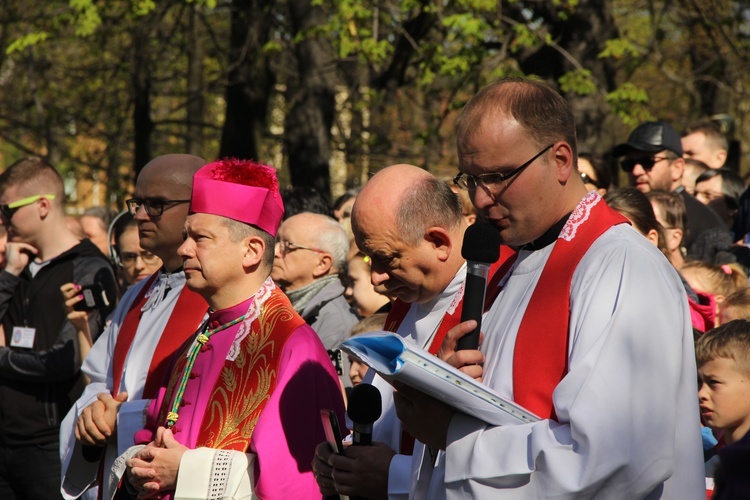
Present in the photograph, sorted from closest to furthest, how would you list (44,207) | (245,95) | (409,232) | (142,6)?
(409,232)
(44,207)
(142,6)
(245,95)

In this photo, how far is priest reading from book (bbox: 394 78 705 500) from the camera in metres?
2.41

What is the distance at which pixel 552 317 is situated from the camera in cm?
263

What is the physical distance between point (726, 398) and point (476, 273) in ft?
5.35

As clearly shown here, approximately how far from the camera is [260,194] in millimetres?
3955

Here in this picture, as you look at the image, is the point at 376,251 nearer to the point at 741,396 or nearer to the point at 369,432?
the point at 369,432

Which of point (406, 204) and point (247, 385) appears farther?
point (247, 385)

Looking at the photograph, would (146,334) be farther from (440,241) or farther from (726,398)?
(726,398)

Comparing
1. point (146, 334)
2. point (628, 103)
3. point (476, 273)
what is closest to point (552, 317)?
point (476, 273)

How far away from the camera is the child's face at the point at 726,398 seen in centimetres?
373

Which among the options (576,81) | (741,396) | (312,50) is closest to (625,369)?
(741,396)

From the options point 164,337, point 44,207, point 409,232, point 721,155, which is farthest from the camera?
point 721,155

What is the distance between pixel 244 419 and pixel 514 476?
4.81 ft

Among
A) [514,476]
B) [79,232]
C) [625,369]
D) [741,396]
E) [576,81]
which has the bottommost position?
[79,232]

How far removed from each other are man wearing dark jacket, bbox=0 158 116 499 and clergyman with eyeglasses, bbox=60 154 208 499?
118 centimetres
